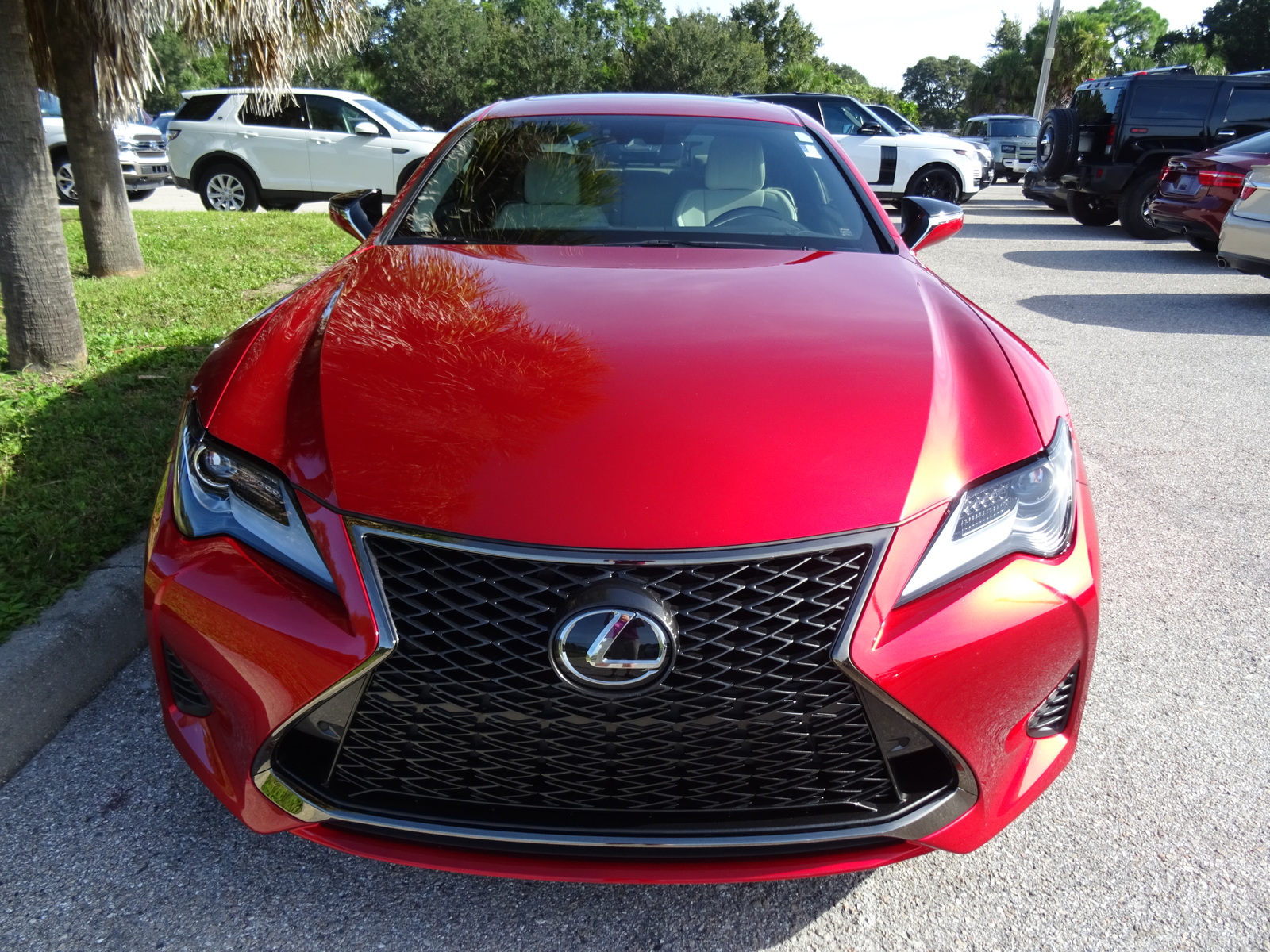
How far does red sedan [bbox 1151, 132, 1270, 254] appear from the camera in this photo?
28.7 feet

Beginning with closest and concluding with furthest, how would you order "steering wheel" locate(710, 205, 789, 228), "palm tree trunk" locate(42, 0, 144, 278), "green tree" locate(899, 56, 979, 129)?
"steering wheel" locate(710, 205, 789, 228) < "palm tree trunk" locate(42, 0, 144, 278) < "green tree" locate(899, 56, 979, 129)

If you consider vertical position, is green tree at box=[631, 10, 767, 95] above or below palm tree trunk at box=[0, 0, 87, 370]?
above

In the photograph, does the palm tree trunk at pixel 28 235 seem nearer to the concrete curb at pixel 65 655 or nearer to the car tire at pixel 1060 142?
the concrete curb at pixel 65 655

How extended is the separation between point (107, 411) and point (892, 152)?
11867mm

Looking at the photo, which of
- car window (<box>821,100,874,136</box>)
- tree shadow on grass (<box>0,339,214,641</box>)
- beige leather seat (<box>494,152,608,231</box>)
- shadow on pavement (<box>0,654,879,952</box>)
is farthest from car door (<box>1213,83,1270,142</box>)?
shadow on pavement (<box>0,654,879,952</box>)

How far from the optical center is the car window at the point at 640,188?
2.76 metres

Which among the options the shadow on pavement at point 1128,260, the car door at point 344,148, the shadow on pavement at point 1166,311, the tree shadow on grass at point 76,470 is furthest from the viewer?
the car door at point 344,148

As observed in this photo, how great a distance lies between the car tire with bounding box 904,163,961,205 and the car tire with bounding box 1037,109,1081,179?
120cm

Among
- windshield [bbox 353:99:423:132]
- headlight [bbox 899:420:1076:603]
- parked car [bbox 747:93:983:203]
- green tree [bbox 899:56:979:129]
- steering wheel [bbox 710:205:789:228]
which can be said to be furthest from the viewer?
green tree [bbox 899:56:979:129]

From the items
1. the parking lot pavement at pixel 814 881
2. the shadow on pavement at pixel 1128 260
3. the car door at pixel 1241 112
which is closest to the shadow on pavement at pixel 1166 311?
the shadow on pavement at pixel 1128 260

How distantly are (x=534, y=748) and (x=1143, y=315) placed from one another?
7.22m

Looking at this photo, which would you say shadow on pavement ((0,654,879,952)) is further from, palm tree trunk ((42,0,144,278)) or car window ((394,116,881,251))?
palm tree trunk ((42,0,144,278))

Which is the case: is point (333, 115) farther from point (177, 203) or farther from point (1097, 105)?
point (1097, 105)

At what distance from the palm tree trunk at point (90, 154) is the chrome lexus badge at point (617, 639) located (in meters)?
6.32
